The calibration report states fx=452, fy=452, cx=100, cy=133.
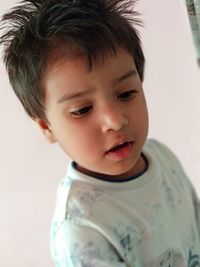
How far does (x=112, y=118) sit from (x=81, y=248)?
0.17m

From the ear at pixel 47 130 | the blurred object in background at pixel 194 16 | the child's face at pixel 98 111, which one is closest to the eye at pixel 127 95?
the child's face at pixel 98 111

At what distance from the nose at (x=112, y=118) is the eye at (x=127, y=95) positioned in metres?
0.02

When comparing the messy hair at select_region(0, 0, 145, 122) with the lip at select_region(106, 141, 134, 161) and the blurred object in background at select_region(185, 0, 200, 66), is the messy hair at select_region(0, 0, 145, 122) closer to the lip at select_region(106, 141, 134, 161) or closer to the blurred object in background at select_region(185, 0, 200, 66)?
the lip at select_region(106, 141, 134, 161)

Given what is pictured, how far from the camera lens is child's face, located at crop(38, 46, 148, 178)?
22.0 inches

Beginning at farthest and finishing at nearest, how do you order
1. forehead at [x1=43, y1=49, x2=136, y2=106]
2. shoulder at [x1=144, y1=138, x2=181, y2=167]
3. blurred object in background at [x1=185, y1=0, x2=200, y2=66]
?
1. blurred object in background at [x1=185, y1=0, x2=200, y2=66]
2. shoulder at [x1=144, y1=138, x2=181, y2=167]
3. forehead at [x1=43, y1=49, x2=136, y2=106]

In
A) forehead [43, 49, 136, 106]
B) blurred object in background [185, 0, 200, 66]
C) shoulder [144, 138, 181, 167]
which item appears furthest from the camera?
blurred object in background [185, 0, 200, 66]

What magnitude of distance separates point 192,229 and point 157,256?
97 millimetres

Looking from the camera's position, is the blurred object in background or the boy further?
the blurred object in background

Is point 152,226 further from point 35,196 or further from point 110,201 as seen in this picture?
point 35,196

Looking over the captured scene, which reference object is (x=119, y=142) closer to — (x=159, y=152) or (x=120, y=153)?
(x=120, y=153)

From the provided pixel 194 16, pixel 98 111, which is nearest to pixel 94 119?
pixel 98 111

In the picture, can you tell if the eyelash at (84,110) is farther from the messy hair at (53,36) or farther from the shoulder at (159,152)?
the shoulder at (159,152)

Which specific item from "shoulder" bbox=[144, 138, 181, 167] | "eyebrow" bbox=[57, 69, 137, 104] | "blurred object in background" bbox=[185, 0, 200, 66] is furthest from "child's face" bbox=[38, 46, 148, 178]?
"blurred object in background" bbox=[185, 0, 200, 66]

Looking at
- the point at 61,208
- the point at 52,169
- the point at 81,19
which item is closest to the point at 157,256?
the point at 61,208
